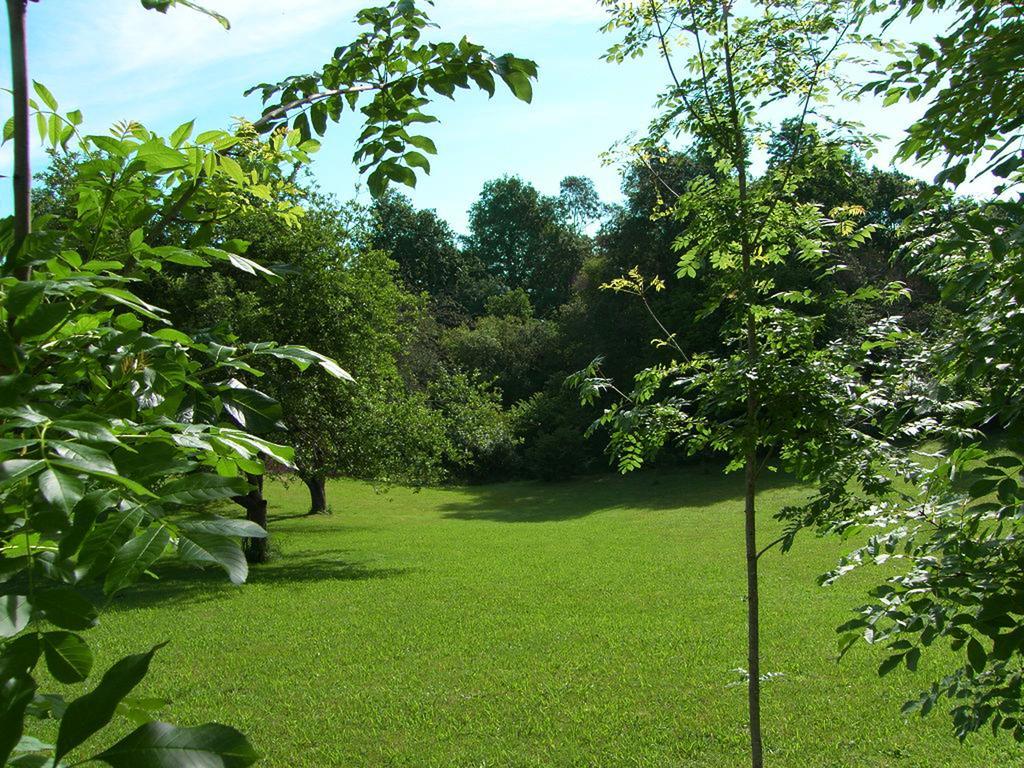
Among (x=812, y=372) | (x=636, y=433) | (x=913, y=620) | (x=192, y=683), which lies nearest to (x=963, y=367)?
(x=913, y=620)

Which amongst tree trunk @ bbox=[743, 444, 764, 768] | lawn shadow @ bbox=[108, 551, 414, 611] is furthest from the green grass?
tree trunk @ bbox=[743, 444, 764, 768]

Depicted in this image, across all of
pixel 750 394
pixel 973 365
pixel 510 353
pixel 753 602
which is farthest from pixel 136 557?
pixel 510 353

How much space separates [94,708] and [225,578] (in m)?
12.2

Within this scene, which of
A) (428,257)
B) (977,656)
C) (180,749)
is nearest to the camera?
(180,749)

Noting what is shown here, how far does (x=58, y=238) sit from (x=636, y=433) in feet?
10.8

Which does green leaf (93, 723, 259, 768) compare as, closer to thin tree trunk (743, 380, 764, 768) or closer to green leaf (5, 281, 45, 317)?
green leaf (5, 281, 45, 317)

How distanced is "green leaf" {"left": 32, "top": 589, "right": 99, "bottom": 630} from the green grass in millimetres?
4110

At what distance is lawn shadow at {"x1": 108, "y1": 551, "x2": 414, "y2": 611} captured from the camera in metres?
12.0

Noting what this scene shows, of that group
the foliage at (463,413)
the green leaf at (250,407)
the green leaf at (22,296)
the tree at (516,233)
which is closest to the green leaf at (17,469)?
the green leaf at (22,296)

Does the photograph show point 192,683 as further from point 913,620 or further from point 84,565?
point 84,565

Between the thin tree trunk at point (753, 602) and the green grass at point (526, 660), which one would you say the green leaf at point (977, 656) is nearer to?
the thin tree trunk at point (753, 602)

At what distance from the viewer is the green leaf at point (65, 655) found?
2.97ft

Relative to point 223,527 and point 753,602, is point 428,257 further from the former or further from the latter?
point 223,527

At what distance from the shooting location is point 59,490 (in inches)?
32.2
